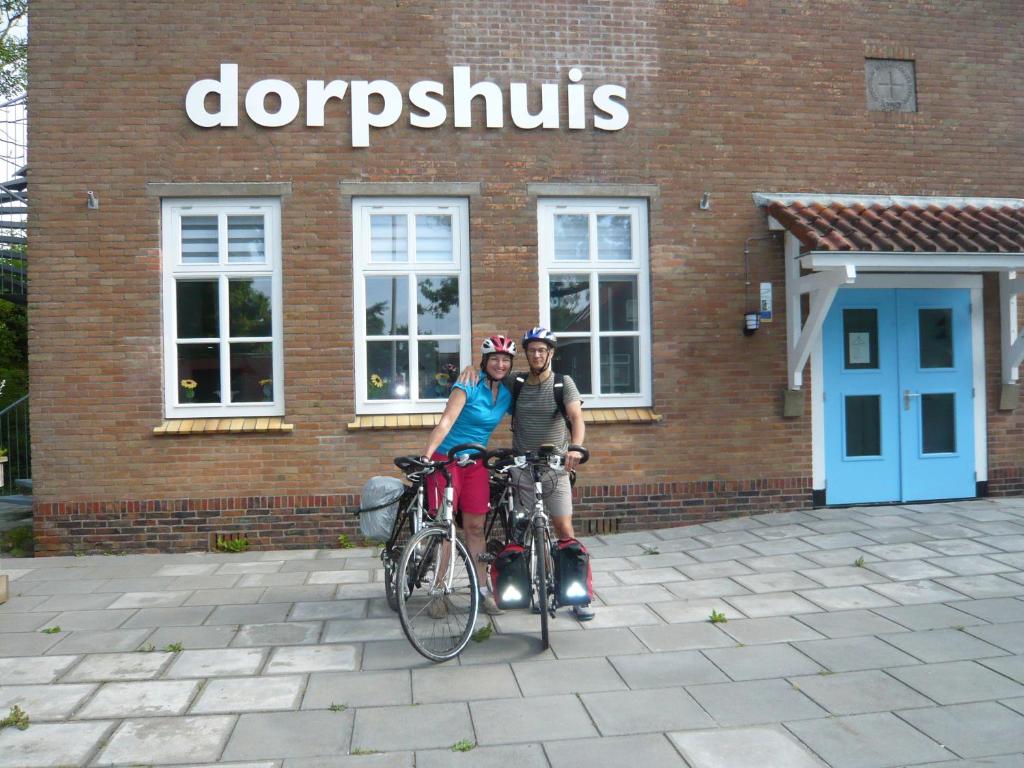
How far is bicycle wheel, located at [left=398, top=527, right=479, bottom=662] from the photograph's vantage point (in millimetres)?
A: 4832

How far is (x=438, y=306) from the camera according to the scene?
329 inches

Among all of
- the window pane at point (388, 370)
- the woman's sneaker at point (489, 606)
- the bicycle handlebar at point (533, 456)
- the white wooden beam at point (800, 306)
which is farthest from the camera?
the window pane at point (388, 370)

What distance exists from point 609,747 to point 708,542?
4270 millimetres

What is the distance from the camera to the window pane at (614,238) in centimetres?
859

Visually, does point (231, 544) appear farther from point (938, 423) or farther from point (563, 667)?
point (938, 423)

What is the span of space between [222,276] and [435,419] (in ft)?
8.15

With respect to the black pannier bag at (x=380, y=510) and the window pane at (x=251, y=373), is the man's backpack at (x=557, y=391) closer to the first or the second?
the black pannier bag at (x=380, y=510)

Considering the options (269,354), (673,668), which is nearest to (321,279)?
(269,354)

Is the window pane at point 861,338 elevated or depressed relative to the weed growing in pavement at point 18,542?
elevated

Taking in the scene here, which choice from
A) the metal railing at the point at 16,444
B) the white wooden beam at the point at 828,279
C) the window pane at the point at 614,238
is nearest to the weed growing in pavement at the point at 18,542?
the metal railing at the point at 16,444

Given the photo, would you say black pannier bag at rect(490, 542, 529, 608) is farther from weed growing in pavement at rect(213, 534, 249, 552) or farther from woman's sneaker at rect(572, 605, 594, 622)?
weed growing in pavement at rect(213, 534, 249, 552)

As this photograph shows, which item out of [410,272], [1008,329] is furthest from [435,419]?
[1008,329]

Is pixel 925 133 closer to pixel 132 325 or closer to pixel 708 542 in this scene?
pixel 708 542

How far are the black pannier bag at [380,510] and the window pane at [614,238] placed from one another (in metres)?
3.96
